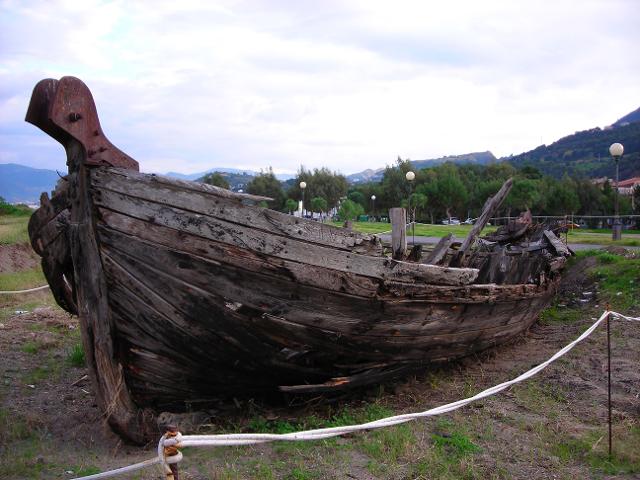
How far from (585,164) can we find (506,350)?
5994 inches

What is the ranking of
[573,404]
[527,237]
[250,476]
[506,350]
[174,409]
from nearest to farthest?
[250,476]
[174,409]
[573,404]
[506,350]
[527,237]

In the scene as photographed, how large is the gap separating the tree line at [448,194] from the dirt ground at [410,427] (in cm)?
3187

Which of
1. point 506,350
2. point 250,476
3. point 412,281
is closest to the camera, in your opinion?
point 250,476

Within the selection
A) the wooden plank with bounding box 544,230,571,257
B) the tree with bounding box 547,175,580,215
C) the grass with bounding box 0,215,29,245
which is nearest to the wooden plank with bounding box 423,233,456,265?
the wooden plank with bounding box 544,230,571,257

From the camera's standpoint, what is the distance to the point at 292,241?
158 inches

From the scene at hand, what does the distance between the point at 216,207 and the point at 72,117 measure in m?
1.11

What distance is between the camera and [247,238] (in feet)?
12.7

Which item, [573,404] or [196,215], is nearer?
[196,215]

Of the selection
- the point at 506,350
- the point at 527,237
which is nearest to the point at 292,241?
the point at 506,350

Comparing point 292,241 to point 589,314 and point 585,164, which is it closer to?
point 589,314

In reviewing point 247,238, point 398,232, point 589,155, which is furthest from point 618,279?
point 589,155

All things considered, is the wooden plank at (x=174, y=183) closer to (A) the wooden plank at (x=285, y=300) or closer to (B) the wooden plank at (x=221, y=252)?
(B) the wooden plank at (x=221, y=252)

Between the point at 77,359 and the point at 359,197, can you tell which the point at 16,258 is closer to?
the point at 77,359

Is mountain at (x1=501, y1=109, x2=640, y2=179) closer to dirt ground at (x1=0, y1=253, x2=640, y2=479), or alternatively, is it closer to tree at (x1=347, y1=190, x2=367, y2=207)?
tree at (x1=347, y1=190, x2=367, y2=207)
